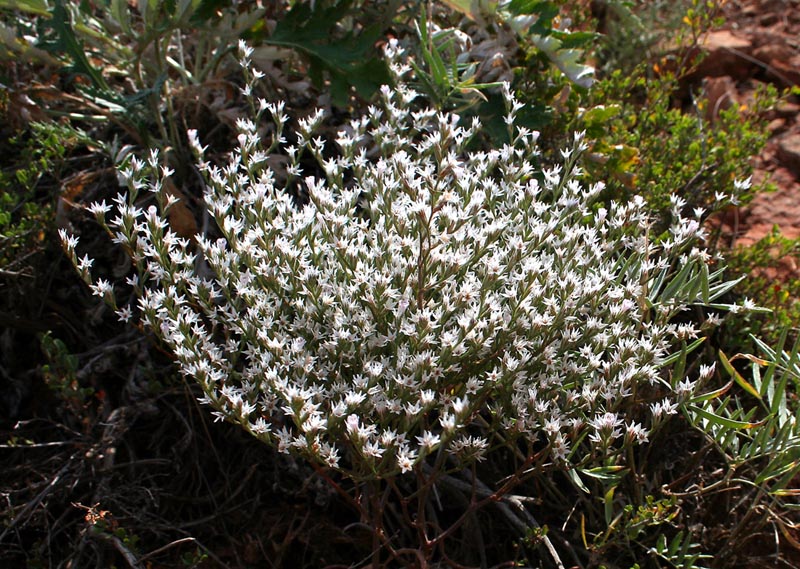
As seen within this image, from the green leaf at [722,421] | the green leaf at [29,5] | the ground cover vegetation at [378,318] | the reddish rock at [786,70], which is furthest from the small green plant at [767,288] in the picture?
the green leaf at [29,5]

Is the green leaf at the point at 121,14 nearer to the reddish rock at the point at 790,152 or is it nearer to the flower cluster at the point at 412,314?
the flower cluster at the point at 412,314


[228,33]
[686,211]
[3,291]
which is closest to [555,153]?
[686,211]

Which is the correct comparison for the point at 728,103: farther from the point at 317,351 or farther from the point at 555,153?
the point at 317,351

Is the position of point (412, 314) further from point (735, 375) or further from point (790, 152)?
point (790, 152)

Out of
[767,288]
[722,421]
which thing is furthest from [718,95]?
[722,421]

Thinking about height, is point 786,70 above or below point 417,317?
below

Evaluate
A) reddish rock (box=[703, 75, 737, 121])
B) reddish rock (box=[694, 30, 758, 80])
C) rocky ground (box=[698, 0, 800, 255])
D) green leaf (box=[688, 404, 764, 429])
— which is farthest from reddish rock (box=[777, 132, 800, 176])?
green leaf (box=[688, 404, 764, 429])
